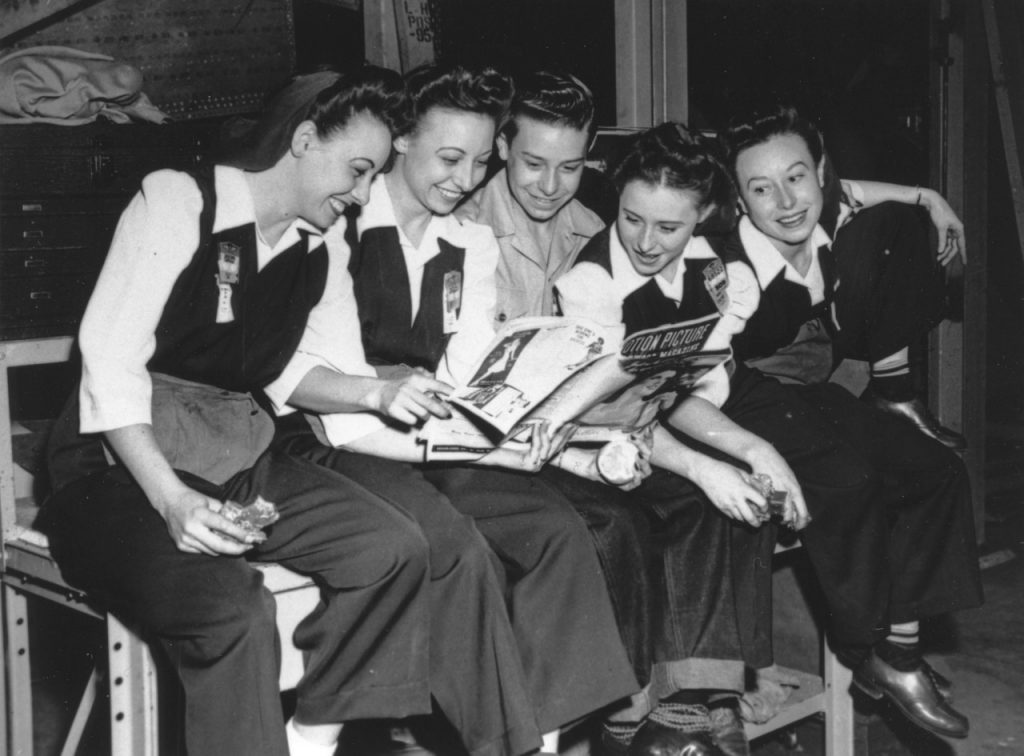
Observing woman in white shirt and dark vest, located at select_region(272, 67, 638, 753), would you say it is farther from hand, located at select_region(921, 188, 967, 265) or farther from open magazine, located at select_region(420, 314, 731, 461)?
hand, located at select_region(921, 188, 967, 265)

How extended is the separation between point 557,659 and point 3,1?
6.40 feet

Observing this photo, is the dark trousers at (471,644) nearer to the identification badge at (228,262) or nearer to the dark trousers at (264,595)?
the dark trousers at (264,595)

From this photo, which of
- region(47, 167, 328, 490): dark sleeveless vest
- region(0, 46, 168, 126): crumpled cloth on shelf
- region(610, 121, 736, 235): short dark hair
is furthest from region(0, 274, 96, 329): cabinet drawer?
region(610, 121, 736, 235): short dark hair

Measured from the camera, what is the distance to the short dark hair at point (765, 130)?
7.80 ft

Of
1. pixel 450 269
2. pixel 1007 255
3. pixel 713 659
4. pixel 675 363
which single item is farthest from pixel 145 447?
pixel 1007 255

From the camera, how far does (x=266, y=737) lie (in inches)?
57.6

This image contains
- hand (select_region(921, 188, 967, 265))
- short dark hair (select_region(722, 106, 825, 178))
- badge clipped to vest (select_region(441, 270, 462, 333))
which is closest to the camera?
badge clipped to vest (select_region(441, 270, 462, 333))

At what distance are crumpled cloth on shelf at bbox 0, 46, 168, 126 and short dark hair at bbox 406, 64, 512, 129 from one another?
80cm

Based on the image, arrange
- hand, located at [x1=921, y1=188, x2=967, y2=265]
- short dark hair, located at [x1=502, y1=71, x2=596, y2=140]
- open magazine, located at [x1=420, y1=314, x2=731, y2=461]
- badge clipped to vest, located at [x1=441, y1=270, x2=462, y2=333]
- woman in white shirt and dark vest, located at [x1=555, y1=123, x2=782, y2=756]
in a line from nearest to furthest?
open magazine, located at [x1=420, y1=314, x2=731, y2=461] < woman in white shirt and dark vest, located at [x1=555, y1=123, x2=782, y2=756] < badge clipped to vest, located at [x1=441, y1=270, x2=462, y2=333] < short dark hair, located at [x1=502, y1=71, x2=596, y2=140] < hand, located at [x1=921, y1=188, x2=967, y2=265]

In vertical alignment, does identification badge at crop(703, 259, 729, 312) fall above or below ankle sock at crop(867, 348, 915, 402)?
above

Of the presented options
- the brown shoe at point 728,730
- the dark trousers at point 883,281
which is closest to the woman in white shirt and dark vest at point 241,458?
the brown shoe at point 728,730

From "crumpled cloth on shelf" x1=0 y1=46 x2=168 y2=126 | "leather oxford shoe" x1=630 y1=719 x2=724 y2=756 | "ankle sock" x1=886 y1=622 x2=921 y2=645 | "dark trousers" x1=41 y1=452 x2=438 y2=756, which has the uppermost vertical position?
"crumpled cloth on shelf" x1=0 y1=46 x2=168 y2=126

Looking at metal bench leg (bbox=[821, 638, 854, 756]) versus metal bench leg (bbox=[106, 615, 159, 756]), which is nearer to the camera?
metal bench leg (bbox=[106, 615, 159, 756])

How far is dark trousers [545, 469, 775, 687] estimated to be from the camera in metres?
1.86
